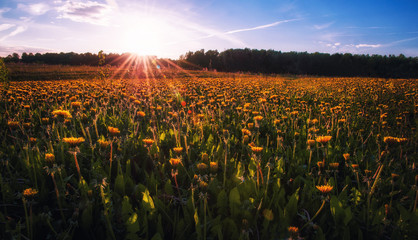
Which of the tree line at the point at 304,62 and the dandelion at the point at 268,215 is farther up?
the tree line at the point at 304,62

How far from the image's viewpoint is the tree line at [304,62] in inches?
1845

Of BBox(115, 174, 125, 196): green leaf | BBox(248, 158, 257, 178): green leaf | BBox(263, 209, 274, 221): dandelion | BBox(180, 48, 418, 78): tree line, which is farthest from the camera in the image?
BBox(180, 48, 418, 78): tree line

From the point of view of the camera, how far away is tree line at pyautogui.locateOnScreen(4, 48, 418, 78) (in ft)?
157

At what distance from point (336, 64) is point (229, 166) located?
64.1m

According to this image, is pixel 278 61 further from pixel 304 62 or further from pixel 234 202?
pixel 234 202

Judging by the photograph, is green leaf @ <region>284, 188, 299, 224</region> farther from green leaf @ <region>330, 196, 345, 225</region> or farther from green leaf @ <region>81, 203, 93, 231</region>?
green leaf @ <region>81, 203, 93, 231</region>

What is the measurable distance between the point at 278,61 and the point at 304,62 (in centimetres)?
712

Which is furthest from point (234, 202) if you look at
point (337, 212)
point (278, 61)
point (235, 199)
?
point (278, 61)

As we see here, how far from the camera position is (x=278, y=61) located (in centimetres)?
6188

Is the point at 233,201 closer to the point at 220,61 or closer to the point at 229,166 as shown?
the point at 229,166

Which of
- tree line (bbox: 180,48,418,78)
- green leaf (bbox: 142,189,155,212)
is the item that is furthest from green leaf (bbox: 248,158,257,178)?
tree line (bbox: 180,48,418,78)

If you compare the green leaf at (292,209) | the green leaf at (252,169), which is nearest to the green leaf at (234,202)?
the green leaf at (292,209)

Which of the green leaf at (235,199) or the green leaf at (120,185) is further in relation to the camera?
the green leaf at (120,185)

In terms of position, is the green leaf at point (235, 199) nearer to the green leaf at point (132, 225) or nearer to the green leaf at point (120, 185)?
the green leaf at point (132, 225)
